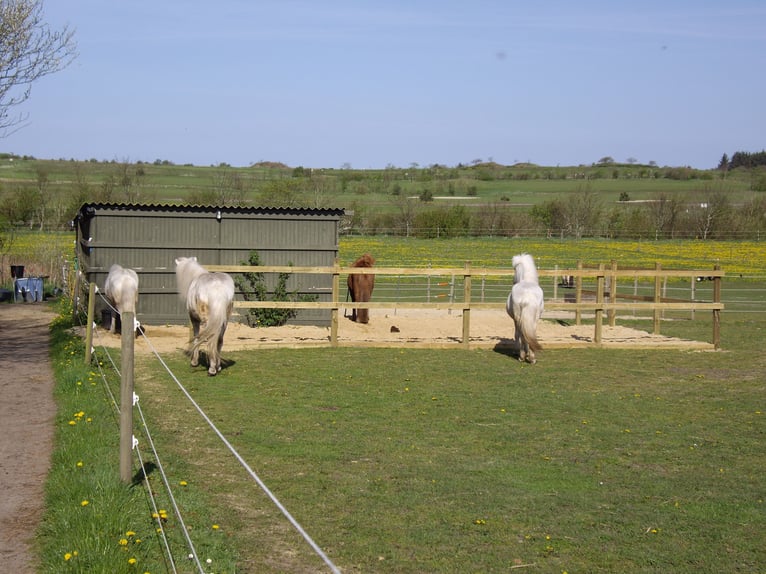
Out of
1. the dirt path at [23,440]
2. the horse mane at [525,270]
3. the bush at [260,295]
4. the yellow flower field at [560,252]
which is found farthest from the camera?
the yellow flower field at [560,252]

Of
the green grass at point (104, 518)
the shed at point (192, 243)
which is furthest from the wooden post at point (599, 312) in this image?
the green grass at point (104, 518)

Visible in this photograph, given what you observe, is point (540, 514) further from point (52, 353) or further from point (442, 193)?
point (442, 193)

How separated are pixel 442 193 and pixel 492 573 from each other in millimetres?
76949

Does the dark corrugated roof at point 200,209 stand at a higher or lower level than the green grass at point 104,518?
higher

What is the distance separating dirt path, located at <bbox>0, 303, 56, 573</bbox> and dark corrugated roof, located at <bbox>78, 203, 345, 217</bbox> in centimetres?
287

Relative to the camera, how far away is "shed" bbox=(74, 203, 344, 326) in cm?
1680

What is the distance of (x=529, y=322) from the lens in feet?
42.2

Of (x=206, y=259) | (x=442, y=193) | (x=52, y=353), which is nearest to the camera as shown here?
(x=52, y=353)

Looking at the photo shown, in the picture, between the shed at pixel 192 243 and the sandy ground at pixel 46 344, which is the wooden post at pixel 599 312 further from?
the shed at pixel 192 243

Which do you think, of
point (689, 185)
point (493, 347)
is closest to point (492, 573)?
point (493, 347)

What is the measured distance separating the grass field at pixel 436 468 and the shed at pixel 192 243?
14.2ft

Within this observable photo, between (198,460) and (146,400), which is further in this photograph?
(146,400)

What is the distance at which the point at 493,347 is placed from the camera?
14.8m

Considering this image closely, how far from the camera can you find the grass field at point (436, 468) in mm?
5031
